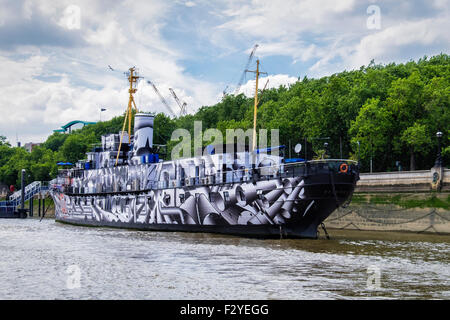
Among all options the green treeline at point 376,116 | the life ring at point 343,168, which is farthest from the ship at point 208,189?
the green treeline at point 376,116

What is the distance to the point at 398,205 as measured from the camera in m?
51.2

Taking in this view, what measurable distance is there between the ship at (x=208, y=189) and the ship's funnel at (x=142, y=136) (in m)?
0.10

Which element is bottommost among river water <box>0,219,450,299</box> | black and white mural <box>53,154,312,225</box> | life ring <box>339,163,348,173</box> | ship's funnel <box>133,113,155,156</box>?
river water <box>0,219,450,299</box>

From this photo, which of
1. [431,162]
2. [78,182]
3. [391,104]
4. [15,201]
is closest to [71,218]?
[78,182]

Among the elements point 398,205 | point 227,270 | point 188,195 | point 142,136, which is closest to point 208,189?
point 188,195

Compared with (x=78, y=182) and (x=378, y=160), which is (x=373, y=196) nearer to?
(x=378, y=160)

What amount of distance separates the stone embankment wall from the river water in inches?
439

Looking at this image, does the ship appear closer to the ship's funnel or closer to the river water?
the ship's funnel

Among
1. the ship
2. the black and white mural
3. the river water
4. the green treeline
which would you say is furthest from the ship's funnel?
the river water

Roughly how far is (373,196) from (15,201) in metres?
64.3

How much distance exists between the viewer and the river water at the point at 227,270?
19297 mm

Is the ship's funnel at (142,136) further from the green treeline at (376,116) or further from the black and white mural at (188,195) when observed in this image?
the green treeline at (376,116)

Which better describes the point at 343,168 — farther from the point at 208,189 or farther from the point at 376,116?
the point at 376,116

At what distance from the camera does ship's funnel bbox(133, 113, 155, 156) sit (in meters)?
56.8
